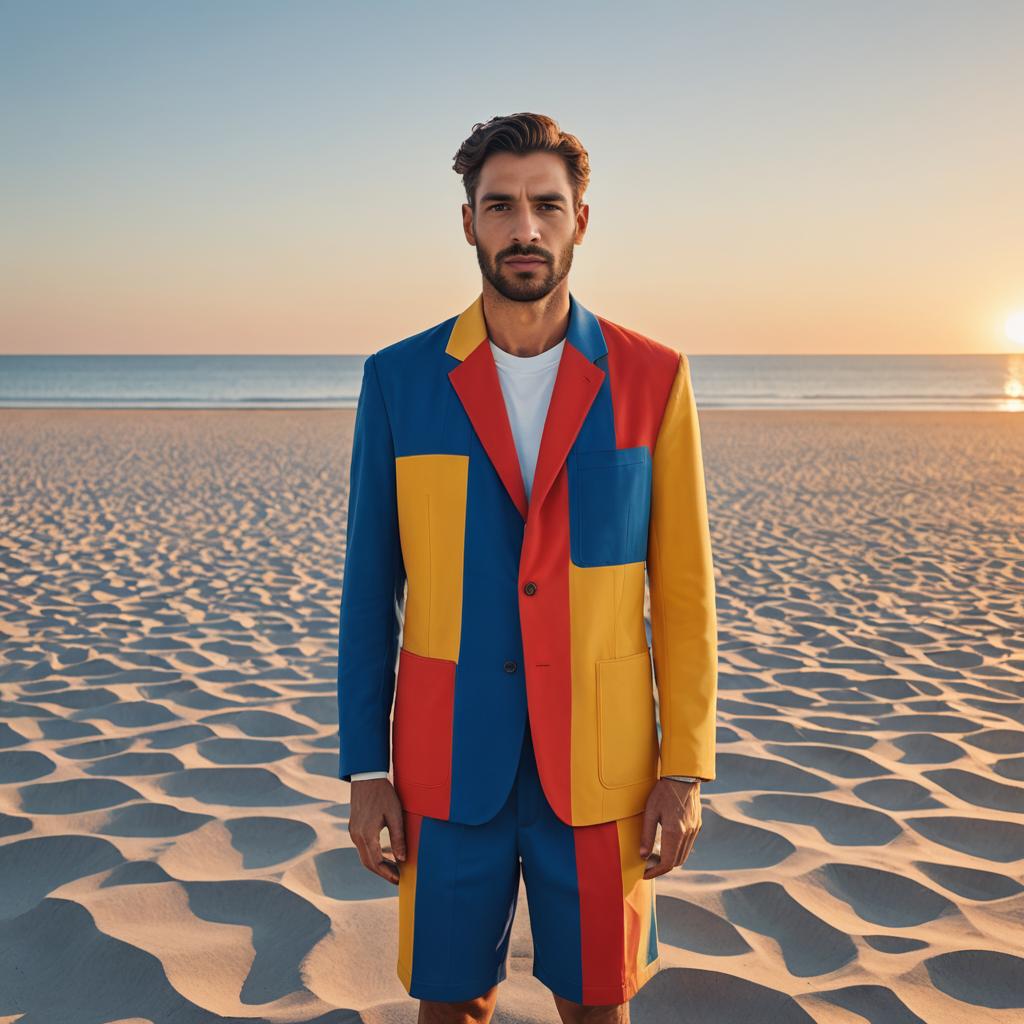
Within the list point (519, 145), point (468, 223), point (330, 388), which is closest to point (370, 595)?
point (468, 223)

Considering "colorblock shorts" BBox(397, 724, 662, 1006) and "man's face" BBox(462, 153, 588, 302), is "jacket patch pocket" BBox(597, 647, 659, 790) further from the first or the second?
"man's face" BBox(462, 153, 588, 302)

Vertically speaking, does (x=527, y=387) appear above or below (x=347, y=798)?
above

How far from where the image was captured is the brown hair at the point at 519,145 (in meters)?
1.63

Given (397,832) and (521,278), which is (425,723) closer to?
(397,832)

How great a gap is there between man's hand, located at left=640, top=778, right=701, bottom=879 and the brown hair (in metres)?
1.08

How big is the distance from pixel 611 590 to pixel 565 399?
0.35 meters

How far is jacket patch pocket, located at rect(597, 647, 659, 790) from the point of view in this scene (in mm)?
1612

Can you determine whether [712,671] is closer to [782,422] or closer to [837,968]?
[837,968]

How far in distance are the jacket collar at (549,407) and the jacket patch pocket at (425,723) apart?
328mm

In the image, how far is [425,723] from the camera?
5.41 ft

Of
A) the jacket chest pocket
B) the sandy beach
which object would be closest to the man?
the jacket chest pocket

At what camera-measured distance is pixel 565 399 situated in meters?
1.64

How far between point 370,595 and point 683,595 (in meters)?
0.57

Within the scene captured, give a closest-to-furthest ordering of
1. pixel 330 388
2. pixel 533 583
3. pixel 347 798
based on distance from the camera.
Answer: pixel 533 583
pixel 347 798
pixel 330 388
